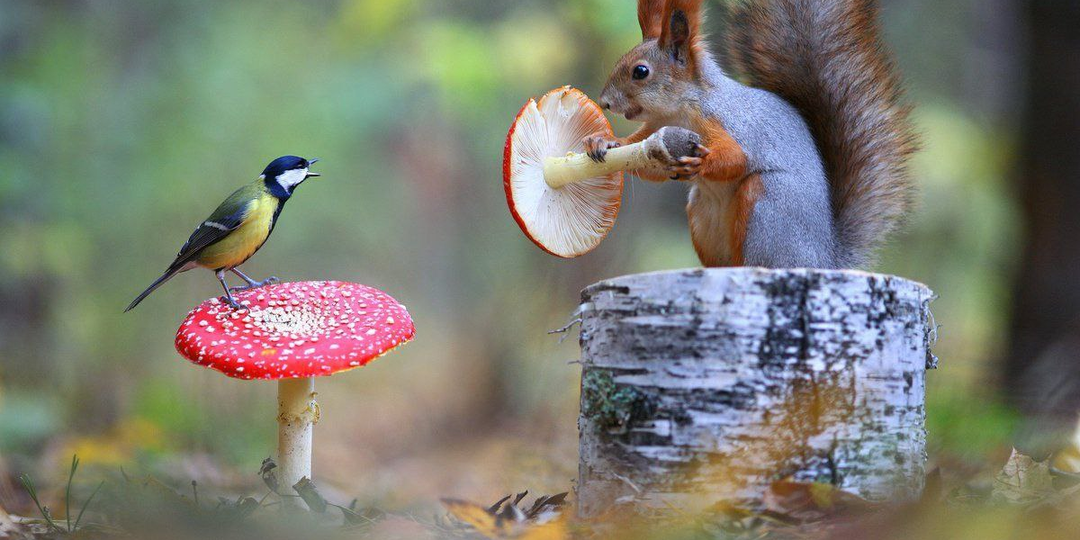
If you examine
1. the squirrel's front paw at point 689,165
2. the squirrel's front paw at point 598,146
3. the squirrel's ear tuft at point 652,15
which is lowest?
the squirrel's front paw at point 689,165

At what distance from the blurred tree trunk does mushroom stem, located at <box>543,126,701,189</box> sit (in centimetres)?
225

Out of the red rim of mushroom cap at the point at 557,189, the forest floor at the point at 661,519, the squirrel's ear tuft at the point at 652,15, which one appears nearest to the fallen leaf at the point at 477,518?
the forest floor at the point at 661,519

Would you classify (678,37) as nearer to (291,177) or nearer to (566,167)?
(566,167)

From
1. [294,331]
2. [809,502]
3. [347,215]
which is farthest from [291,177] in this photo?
[347,215]

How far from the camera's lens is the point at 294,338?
1.74 metres

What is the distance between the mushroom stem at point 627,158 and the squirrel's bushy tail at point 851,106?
48cm

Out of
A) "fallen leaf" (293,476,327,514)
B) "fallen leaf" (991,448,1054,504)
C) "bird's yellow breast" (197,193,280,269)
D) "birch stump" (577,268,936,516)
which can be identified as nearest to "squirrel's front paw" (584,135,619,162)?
"birch stump" (577,268,936,516)

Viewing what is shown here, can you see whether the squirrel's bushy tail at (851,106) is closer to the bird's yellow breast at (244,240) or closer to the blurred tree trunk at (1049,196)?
the bird's yellow breast at (244,240)

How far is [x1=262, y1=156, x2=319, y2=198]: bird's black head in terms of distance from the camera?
186 centimetres

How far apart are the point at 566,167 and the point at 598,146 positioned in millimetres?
102

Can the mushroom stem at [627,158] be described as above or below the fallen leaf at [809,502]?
above

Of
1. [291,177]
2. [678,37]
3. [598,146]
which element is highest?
[678,37]

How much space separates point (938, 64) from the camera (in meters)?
6.74

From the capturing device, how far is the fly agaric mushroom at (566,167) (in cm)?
191
